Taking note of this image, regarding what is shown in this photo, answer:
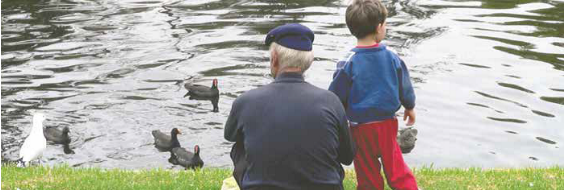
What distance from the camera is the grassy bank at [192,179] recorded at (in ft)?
32.1

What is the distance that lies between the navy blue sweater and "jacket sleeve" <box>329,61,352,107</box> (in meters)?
1.27

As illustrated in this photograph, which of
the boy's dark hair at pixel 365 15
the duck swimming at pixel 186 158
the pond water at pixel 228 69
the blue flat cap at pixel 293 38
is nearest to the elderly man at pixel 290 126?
the blue flat cap at pixel 293 38

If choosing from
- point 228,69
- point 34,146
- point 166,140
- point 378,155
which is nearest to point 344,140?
point 378,155

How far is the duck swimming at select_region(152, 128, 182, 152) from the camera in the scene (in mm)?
16844

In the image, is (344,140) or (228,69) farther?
(228,69)

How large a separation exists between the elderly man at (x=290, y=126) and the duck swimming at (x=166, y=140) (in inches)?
398

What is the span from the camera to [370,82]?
7.95 metres

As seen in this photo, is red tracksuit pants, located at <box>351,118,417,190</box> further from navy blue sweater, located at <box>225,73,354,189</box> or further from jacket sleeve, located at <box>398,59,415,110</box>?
navy blue sweater, located at <box>225,73,354,189</box>

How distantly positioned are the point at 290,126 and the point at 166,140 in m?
10.8

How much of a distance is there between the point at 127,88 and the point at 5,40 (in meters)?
6.65

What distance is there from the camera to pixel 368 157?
8148 mm

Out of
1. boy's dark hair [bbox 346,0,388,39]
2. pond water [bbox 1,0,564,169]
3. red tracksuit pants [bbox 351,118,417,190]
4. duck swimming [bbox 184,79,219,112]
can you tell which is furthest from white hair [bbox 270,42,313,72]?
duck swimming [bbox 184,79,219,112]

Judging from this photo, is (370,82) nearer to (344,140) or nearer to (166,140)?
(344,140)

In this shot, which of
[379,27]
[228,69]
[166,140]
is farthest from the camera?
[228,69]
